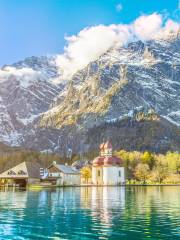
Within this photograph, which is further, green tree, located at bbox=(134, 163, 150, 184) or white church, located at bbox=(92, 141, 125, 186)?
green tree, located at bbox=(134, 163, 150, 184)

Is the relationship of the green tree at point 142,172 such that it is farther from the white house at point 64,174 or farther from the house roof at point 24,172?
the house roof at point 24,172

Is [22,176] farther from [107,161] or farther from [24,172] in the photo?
[107,161]

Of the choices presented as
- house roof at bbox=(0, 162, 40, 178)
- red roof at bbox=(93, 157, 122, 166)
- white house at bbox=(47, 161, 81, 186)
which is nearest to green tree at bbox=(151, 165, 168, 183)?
red roof at bbox=(93, 157, 122, 166)

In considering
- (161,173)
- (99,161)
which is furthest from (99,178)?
(161,173)

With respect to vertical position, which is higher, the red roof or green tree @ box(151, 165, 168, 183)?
the red roof

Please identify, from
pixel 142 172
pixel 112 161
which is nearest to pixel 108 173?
pixel 112 161

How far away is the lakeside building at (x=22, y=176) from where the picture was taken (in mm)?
140625

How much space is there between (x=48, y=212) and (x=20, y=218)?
20.9ft

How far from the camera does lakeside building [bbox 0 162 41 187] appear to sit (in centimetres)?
14062

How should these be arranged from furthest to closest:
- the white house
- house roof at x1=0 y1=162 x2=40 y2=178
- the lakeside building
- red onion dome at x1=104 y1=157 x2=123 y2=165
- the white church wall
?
red onion dome at x1=104 y1=157 x2=123 y2=165 < the white church wall < the white house < house roof at x1=0 y1=162 x2=40 y2=178 < the lakeside building

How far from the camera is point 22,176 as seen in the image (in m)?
141

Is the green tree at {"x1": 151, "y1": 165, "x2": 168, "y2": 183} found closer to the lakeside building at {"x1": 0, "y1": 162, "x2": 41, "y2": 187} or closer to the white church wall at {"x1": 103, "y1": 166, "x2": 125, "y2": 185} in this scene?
the white church wall at {"x1": 103, "y1": 166, "x2": 125, "y2": 185}

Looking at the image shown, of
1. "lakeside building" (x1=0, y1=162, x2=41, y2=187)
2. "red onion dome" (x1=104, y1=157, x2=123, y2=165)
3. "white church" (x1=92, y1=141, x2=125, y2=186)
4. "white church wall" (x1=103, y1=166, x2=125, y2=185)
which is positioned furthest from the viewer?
"red onion dome" (x1=104, y1=157, x2=123, y2=165)

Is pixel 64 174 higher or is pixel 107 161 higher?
pixel 107 161
